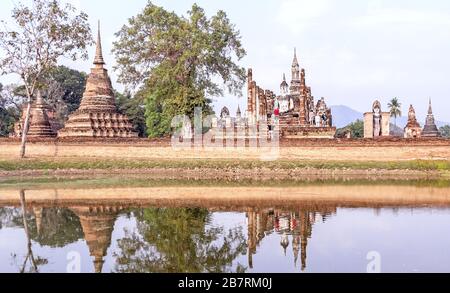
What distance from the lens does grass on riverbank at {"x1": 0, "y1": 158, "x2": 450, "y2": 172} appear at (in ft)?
104

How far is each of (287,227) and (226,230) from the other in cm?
149

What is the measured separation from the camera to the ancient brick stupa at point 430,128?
154 feet

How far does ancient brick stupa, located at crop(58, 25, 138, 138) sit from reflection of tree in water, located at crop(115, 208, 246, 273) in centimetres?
2652

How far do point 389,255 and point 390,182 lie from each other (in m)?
16.2

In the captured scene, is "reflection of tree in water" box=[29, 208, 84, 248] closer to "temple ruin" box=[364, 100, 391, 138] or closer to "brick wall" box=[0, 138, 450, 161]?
"brick wall" box=[0, 138, 450, 161]

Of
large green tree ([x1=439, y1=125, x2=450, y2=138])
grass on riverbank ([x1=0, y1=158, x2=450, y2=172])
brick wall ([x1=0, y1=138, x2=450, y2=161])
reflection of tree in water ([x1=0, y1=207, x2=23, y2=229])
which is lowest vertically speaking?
reflection of tree in water ([x1=0, y1=207, x2=23, y2=229])

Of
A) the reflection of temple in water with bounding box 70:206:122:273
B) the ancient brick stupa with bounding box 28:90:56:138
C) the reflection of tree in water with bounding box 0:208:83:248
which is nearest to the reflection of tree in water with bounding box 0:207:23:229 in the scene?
the reflection of tree in water with bounding box 0:208:83:248

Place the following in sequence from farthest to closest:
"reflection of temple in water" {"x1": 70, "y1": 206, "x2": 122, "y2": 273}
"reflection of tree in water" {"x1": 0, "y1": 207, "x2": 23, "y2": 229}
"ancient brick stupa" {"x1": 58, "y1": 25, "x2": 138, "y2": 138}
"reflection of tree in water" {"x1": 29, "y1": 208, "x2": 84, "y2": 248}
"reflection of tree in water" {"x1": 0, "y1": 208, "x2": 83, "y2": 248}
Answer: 1. "ancient brick stupa" {"x1": 58, "y1": 25, "x2": 138, "y2": 138}
2. "reflection of tree in water" {"x1": 0, "y1": 207, "x2": 23, "y2": 229}
3. "reflection of tree in water" {"x1": 0, "y1": 208, "x2": 83, "y2": 248}
4. "reflection of tree in water" {"x1": 29, "y1": 208, "x2": 84, "y2": 248}
5. "reflection of temple in water" {"x1": 70, "y1": 206, "x2": 122, "y2": 273}

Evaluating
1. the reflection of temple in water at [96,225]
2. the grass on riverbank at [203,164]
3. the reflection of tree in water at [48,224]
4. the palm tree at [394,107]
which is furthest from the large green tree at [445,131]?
the reflection of tree in water at [48,224]

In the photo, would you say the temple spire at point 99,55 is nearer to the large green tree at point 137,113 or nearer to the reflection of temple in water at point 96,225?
the large green tree at point 137,113

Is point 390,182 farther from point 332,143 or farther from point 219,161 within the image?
point 219,161

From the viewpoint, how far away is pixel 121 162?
33.6 m

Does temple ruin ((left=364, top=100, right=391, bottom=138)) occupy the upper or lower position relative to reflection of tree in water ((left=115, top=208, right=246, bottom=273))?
upper
